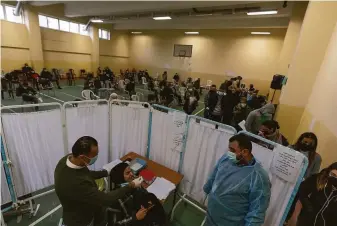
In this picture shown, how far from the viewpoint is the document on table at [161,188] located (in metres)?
2.04

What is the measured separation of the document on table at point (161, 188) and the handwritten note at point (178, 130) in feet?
1.80

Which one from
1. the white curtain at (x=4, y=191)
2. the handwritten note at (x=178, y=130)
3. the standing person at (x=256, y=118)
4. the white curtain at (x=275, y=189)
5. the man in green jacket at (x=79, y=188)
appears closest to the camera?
the man in green jacket at (x=79, y=188)

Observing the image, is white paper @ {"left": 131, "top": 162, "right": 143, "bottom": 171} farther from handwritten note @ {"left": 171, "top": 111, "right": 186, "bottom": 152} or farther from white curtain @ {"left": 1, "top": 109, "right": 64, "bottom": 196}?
white curtain @ {"left": 1, "top": 109, "right": 64, "bottom": 196}

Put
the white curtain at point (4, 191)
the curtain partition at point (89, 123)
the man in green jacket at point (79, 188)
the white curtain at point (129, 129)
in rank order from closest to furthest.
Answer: the man in green jacket at point (79, 188) < the white curtain at point (4, 191) < the curtain partition at point (89, 123) < the white curtain at point (129, 129)

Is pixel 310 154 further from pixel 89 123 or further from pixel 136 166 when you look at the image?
pixel 89 123

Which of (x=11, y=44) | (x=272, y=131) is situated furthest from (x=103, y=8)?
(x=272, y=131)

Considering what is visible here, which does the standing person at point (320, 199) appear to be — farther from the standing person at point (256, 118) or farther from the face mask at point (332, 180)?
the standing person at point (256, 118)

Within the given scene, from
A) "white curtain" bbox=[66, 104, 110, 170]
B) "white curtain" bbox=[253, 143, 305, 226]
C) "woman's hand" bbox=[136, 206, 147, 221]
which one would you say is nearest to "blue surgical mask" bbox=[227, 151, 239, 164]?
"white curtain" bbox=[253, 143, 305, 226]

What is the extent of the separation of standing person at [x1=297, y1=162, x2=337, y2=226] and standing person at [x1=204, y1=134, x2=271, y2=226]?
0.54 meters

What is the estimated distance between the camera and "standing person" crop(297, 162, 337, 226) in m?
1.43

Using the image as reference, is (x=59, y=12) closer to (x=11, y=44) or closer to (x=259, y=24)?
(x=11, y=44)

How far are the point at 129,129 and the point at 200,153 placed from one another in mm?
1309

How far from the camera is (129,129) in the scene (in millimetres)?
3004

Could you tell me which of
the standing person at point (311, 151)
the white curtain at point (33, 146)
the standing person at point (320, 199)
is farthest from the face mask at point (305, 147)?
the white curtain at point (33, 146)
